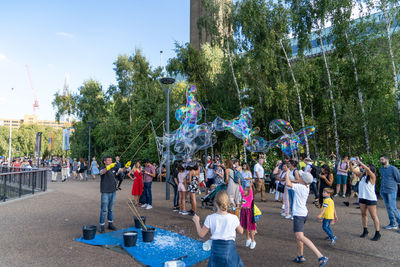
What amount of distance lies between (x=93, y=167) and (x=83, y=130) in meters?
15.6

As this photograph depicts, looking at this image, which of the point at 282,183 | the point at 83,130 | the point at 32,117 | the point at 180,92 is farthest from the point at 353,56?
the point at 32,117

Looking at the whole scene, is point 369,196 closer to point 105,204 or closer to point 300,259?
point 300,259

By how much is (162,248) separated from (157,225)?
2167 mm

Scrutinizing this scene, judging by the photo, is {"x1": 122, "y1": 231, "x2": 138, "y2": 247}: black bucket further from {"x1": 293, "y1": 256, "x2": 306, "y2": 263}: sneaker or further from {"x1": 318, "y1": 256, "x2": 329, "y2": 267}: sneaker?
{"x1": 318, "y1": 256, "x2": 329, "y2": 267}: sneaker

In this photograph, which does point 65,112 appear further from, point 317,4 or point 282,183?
point 282,183

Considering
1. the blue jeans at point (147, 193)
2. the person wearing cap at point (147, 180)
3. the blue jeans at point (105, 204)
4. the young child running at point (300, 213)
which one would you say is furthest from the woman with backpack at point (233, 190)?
the blue jeans at point (147, 193)

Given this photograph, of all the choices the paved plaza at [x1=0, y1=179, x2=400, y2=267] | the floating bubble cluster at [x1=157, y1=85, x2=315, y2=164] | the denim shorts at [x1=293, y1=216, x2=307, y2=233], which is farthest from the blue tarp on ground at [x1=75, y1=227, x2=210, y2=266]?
the floating bubble cluster at [x1=157, y1=85, x2=315, y2=164]

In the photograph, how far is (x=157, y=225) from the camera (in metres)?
8.05

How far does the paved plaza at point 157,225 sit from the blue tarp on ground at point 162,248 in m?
0.26

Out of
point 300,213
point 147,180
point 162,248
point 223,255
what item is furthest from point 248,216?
point 147,180

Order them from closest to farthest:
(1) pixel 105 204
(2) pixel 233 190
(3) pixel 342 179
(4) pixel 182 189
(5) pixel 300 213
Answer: (5) pixel 300 213 < (2) pixel 233 190 < (1) pixel 105 204 < (4) pixel 182 189 < (3) pixel 342 179

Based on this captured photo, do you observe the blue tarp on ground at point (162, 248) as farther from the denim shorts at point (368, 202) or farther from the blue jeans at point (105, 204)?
the denim shorts at point (368, 202)

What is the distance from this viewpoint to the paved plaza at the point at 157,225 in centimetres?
527

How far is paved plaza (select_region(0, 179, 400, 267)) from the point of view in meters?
5.27
